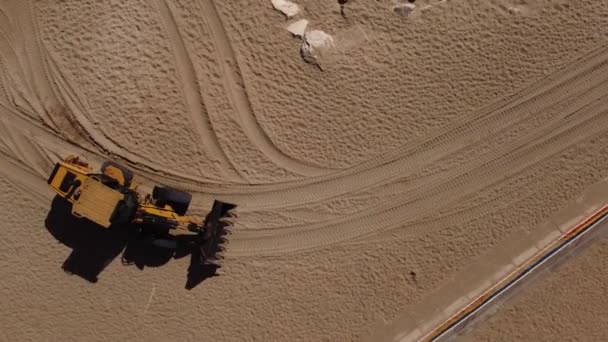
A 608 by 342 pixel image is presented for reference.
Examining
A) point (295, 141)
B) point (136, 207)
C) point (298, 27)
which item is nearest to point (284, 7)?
point (298, 27)

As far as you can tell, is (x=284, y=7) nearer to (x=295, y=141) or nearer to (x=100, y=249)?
(x=295, y=141)

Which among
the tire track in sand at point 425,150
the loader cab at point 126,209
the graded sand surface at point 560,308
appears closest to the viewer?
the loader cab at point 126,209

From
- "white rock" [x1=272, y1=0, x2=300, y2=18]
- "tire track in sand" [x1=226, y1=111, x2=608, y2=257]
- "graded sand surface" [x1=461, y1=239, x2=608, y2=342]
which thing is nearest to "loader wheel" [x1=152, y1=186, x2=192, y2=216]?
"tire track in sand" [x1=226, y1=111, x2=608, y2=257]

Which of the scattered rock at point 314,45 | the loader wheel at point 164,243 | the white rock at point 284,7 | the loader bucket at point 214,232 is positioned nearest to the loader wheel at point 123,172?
the loader wheel at point 164,243

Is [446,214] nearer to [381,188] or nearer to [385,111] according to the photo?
[381,188]

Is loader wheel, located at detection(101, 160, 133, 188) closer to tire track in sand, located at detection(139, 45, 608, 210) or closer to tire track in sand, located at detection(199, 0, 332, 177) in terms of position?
tire track in sand, located at detection(139, 45, 608, 210)

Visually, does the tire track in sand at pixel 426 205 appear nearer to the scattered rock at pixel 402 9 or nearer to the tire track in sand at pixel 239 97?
the tire track in sand at pixel 239 97
